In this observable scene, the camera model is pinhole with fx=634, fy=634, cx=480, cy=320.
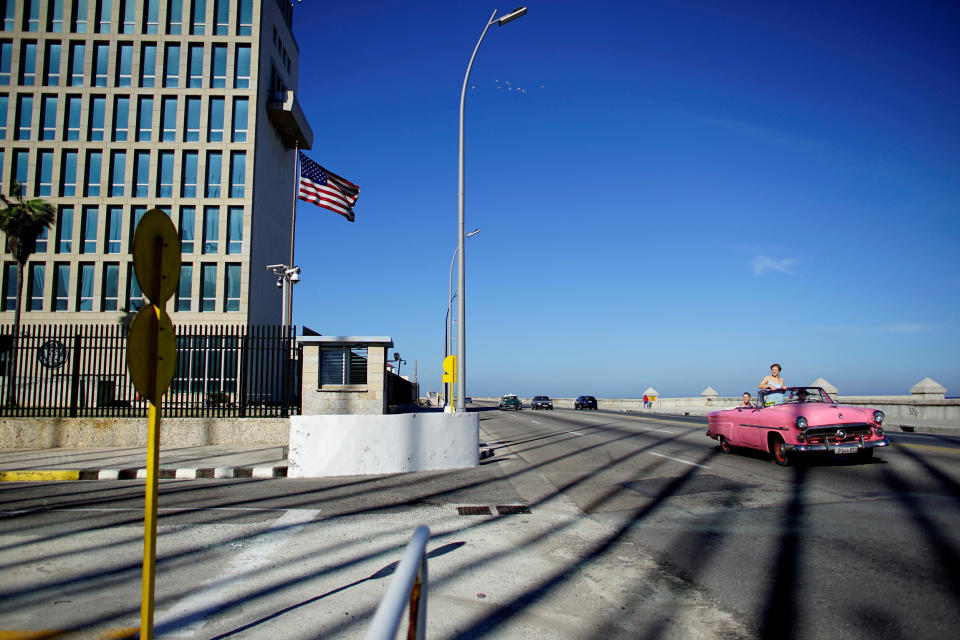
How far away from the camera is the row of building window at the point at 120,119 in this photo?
131ft

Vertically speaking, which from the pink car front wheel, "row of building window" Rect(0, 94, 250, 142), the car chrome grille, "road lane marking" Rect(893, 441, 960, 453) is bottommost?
"road lane marking" Rect(893, 441, 960, 453)

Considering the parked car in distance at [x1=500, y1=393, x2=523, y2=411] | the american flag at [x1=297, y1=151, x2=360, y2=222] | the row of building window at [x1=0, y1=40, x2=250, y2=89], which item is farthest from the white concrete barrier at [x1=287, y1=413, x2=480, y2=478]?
the parked car in distance at [x1=500, y1=393, x2=523, y2=411]

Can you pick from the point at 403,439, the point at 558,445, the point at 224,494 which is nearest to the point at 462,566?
the point at 224,494

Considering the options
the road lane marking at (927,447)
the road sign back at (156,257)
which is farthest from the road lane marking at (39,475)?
the road lane marking at (927,447)

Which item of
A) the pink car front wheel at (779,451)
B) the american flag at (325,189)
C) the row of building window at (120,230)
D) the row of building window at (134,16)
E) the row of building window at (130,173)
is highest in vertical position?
the row of building window at (134,16)

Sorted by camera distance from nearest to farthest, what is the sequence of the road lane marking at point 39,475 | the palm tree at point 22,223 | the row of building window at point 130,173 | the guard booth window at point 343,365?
the road lane marking at point 39,475, the guard booth window at point 343,365, the palm tree at point 22,223, the row of building window at point 130,173

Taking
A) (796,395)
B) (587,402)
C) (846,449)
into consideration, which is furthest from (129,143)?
(846,449)

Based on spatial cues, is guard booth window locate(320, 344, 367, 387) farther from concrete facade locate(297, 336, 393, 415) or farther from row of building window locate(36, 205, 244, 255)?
row of building window locate(36, 205, 244, 255)

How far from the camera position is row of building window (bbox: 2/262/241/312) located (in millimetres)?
38750

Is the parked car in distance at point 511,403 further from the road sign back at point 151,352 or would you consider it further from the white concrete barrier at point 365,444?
the road sign back at point 151,352

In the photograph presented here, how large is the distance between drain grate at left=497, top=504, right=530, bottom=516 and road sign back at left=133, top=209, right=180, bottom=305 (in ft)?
17.8

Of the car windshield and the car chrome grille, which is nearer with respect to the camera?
the car chrome grille

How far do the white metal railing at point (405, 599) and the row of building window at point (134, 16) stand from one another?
4697 cm

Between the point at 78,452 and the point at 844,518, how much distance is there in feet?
51.5
